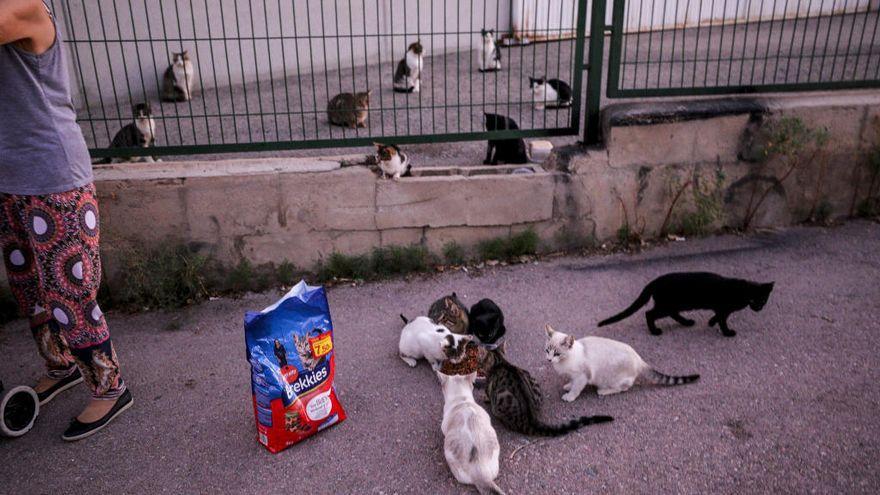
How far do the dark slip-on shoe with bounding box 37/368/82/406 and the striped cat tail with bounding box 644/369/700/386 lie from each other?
3.40 m

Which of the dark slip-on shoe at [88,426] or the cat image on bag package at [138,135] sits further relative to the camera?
the cat image on bag package at [138,135]

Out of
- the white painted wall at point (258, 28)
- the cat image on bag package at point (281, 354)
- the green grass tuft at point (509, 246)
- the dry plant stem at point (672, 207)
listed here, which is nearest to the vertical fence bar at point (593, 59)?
the dry plant stem at point (672, 207)

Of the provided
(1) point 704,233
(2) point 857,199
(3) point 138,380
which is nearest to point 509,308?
(1) point 704,233

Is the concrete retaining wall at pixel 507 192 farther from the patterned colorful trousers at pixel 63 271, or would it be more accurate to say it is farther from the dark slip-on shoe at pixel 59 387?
the patterned colorful trousers at pixel 63 271

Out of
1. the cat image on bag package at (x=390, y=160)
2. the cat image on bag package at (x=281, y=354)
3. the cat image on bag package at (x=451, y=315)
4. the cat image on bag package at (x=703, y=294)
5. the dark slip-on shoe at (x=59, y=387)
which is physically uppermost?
the cat image on bag package at (x=390, y=160)

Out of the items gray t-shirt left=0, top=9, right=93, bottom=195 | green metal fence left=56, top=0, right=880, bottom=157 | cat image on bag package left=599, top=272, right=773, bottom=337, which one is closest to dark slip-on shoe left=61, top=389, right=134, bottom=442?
gray t-shirt left=0, top=9, right=93, bottom=195

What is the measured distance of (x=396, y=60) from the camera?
11344 millimetres

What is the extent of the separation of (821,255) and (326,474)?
4478 mm

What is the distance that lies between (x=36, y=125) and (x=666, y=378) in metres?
3.57

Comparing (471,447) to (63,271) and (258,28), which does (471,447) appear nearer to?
(63,271)

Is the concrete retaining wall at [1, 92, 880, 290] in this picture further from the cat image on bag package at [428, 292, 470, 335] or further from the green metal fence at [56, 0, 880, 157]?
the cat image on bag package at [428, 292, 470, 335]

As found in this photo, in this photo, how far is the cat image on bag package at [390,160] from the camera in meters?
5.16

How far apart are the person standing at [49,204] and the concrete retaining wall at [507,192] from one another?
1.42m

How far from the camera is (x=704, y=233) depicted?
591 cm
